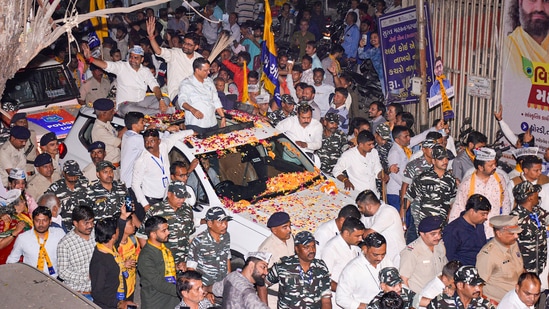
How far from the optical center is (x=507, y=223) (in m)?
9.36

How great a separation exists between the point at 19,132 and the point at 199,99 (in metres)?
2.77

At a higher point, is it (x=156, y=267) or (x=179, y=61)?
(x=179, y=61)

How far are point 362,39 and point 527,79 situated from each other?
5.65 meters

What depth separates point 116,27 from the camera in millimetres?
23406

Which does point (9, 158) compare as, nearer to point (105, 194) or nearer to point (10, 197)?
point (10, 197)

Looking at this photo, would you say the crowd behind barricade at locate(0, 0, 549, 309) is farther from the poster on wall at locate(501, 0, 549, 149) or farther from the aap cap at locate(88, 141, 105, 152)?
the poster on wall at locate(501, 0, 549, 149)

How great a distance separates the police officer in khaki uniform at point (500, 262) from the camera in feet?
30.6

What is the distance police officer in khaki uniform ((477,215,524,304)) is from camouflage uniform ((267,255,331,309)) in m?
1.80

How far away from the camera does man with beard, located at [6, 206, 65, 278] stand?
973cm

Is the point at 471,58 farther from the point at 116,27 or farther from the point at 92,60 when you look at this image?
the point at 116,27

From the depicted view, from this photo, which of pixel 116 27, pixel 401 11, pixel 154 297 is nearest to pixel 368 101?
pixel 401 11

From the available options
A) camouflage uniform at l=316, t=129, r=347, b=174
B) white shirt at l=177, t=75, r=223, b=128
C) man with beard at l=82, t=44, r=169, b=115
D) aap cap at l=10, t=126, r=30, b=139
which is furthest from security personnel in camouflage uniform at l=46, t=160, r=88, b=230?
camouflage uniform at l=316, t=129, r=347, b=174

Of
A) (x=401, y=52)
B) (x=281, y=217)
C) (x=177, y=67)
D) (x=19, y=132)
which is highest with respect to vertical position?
(x=177, y=67)

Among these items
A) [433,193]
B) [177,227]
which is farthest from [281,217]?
[433,193]
